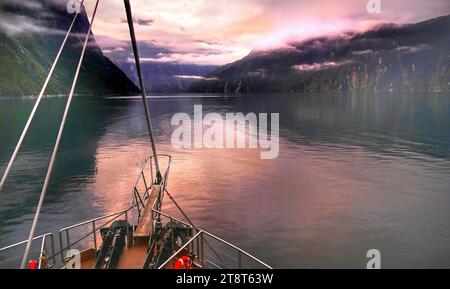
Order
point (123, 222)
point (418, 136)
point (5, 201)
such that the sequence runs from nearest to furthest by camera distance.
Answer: point (123, 222)
point (5, 201)
point (418, 136)

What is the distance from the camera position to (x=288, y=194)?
5319 centimetres

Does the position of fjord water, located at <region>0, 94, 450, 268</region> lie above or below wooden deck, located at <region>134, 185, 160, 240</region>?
below

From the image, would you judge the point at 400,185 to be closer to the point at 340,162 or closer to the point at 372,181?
the point at 372,181

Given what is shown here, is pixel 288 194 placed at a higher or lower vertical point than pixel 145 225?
lower

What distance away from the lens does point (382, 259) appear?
108 ft

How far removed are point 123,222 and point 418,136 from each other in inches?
4224

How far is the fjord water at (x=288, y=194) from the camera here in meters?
36.0

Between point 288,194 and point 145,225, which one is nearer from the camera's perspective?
point 145,225

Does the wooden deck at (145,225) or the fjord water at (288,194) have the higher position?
the wooden deck at (145,225)

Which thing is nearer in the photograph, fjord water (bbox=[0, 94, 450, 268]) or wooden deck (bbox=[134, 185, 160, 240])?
wooden deck (bbox=[134, 185, 160, 240])

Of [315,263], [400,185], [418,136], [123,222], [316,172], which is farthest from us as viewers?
[418,136]

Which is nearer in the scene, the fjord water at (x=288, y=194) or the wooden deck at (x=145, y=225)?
the wooden deck at (x=145, y=225)

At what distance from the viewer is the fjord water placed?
36.0 metres
